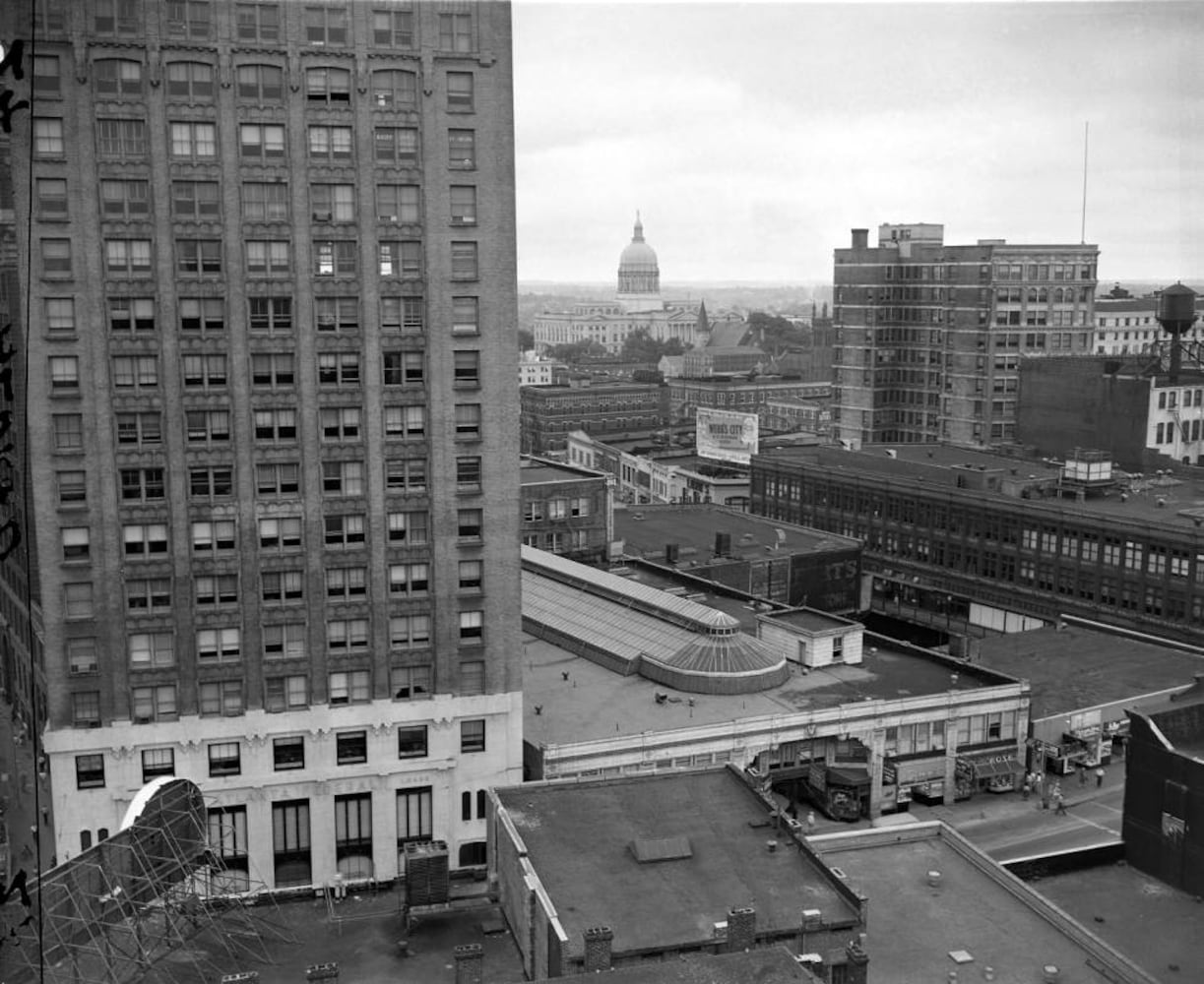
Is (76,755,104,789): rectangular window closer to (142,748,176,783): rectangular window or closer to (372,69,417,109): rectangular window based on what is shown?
(142,748,176,783): rectangular window

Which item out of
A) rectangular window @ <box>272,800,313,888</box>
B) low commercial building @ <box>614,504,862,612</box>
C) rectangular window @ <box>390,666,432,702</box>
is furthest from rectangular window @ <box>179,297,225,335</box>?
low commercial building @ <box>614,504,862,612</box>

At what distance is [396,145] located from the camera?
34406 millimetres

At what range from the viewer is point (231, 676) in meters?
36.0

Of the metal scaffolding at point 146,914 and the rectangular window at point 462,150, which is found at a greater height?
the rectangular window at point 462,150

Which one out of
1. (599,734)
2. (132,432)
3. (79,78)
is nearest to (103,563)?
(132,432)

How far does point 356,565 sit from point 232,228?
9.74 m

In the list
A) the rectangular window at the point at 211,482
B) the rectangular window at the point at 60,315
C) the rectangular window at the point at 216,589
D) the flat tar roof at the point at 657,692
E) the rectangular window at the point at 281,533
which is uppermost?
the rectangular window at the point at 60,315

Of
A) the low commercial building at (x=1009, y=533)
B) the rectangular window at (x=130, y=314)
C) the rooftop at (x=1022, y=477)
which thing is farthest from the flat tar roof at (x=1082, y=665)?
the rectangular window at (x=130, y=314)

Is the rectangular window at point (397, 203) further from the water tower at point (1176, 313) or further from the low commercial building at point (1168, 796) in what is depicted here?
the water tower at point (1176, 313)

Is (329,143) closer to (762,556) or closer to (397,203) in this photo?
(397,203)

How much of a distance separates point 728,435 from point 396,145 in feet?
227

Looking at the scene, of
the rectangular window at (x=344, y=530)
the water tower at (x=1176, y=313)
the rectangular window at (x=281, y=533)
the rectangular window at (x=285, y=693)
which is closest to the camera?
the rectangular window at (x=281, y=533)

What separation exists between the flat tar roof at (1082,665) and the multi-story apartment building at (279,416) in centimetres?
2447

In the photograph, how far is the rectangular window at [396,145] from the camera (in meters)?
34.3
